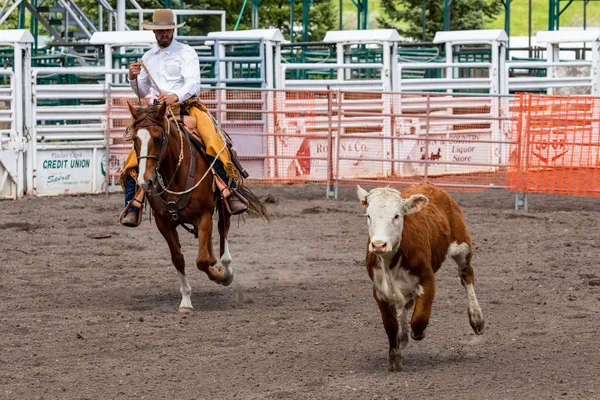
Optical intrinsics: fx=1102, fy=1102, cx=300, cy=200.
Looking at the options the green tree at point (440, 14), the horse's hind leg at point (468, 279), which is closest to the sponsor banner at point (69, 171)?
the horse's hind leg at point (468, 279)

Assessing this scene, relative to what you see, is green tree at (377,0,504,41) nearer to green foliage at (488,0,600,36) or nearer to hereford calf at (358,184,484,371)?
hereford calf at (358,184,484,371)

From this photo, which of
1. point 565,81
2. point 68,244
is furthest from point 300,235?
point 565,81

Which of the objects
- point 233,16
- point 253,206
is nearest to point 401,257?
point 253,206

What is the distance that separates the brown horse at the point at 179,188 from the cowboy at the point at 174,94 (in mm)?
144

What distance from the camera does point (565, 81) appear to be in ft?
62.6

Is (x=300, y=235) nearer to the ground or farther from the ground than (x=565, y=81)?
nearer to the ground

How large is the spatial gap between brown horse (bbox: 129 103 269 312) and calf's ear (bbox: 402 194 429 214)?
243 centimetres

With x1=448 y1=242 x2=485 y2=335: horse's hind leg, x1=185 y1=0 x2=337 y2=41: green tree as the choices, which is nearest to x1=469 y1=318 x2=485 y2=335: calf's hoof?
x1=448 y1=242 x2=485 y2=335: horse's hind leg

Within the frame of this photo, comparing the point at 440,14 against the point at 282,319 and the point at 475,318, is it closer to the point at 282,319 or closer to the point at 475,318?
the point at 282,319

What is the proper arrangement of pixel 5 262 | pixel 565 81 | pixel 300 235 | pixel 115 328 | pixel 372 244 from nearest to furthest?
pixel 372 244 → pixel 115 328 → pixel 5 262 → pixel 300 235 → pixel 565 81

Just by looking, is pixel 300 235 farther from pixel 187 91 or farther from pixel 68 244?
pixel 187 91

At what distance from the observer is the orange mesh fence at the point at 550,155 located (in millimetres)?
14703

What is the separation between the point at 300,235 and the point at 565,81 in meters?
8.33

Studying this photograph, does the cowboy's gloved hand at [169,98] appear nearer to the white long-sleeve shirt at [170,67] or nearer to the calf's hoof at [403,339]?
the white long-sleeve shirt at [170,67]
